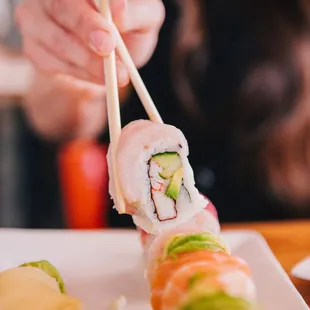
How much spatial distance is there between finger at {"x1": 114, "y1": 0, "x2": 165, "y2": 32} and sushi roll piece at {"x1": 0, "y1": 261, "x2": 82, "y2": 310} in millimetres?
371

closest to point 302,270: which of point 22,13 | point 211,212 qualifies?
point 211,212

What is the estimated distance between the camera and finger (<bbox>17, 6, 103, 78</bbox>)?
0.95 meters

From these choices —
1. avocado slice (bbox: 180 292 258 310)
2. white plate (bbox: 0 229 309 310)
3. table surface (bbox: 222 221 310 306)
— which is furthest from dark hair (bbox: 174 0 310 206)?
avocado slice (bbox: 180 292 258 310)

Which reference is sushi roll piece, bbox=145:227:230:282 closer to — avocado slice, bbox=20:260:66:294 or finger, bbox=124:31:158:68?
avocado slice, bbox=20:260:66:294

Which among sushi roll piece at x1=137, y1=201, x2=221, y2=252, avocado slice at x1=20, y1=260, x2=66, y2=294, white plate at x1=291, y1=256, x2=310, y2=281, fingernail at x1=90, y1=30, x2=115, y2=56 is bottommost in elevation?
white plate at x1=291, y1=256, x2=310, y2=281

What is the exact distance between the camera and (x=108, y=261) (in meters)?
1.02

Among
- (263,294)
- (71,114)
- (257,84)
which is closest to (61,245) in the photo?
(263,294)

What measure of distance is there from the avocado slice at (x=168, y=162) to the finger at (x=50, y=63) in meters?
0.27

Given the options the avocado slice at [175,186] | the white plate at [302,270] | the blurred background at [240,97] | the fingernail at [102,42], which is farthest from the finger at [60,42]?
the blurred background at [240,97]

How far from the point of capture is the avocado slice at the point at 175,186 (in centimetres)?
74

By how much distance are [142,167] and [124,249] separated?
1.12 feet

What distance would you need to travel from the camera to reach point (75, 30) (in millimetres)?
891

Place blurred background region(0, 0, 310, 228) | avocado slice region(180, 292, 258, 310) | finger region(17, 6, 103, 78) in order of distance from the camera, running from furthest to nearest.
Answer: blurred background region(0, 0, 310, 228), finger region(17, 6, 103, 78), avocado slice region(180, 292, 258, 310)

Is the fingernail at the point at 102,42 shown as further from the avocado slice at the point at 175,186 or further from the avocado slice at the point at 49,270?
the avocado slice at the point at 49,270
